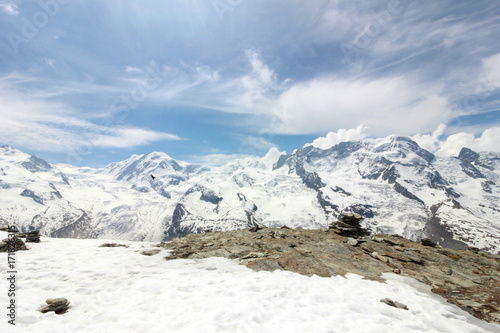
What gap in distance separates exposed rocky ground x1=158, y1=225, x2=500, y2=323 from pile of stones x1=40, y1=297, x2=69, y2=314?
9250 millimetres

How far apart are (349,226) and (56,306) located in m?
28.3

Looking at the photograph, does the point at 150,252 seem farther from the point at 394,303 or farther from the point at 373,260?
the point at 373,260

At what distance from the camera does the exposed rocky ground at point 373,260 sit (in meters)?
14.1

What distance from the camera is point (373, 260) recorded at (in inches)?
744

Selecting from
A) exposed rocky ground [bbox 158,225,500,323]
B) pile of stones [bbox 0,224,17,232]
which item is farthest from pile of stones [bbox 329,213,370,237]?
pile of stones [bbox 0,224,17,232]

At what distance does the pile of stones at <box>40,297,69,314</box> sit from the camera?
399 inches

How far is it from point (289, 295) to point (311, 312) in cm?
179

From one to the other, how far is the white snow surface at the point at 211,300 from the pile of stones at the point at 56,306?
31 cm

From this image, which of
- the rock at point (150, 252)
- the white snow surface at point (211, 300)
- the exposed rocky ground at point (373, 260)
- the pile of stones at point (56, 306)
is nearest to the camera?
the white snow surface at point (211, 300)

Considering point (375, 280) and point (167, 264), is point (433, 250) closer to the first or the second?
point (375, 280)

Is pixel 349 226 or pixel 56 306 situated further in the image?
pixel 349 226

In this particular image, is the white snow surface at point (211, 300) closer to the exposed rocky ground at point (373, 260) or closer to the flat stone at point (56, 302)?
the flat stone at point (56, 302)

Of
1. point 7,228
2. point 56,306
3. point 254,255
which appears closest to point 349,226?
point 254,255

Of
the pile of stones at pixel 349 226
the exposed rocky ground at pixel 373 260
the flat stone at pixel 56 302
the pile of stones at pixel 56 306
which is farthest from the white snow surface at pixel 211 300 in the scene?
the pile of stones at pixel 349 226
